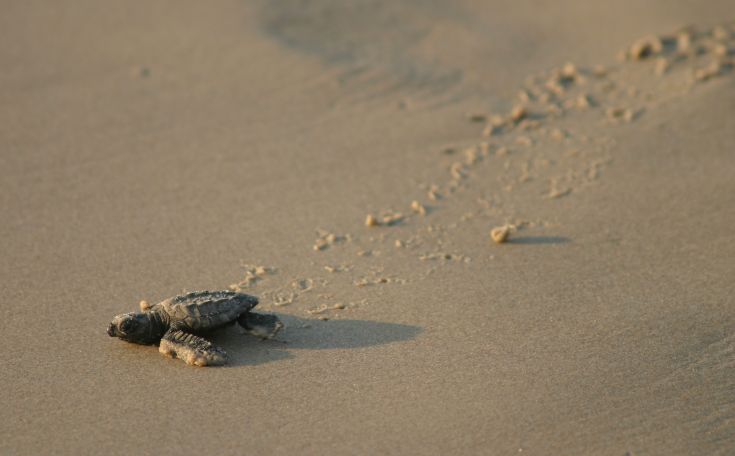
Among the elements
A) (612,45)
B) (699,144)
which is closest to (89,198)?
(699,144)

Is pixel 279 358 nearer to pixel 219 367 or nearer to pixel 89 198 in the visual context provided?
pixel 219 367

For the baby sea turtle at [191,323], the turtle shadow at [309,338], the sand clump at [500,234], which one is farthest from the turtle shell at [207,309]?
the sand clump at [500,234]

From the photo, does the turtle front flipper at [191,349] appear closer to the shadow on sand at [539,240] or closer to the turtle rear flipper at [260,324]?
the turtle rear flipper at [260,324]

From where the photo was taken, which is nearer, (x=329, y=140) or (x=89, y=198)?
(x=89, y=198)

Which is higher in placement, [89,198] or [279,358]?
[89,198]

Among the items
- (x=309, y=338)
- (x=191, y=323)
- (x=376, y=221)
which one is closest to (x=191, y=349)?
(x=191, y=323)

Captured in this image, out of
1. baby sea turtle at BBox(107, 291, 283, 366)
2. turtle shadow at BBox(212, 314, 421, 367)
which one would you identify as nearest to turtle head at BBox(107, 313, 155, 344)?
baby sea turtle at BBox(107, 291, 283, 366)
